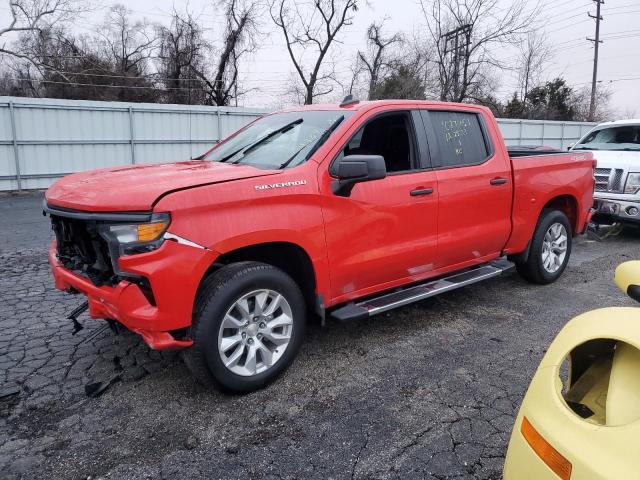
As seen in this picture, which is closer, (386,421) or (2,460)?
(2,460)

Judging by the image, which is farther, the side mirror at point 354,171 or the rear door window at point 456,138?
the rear door window at point 456,138

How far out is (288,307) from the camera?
321 centimetres

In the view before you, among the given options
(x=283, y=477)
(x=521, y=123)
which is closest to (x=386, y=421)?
(x=283, y=477)

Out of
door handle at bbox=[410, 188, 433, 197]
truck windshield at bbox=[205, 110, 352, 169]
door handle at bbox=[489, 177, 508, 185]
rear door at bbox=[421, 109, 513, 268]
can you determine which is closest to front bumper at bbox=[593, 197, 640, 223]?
rear door at bbox=[421, 109, 513, 268]

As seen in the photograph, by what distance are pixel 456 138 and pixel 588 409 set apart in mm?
3206

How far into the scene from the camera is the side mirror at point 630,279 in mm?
1792

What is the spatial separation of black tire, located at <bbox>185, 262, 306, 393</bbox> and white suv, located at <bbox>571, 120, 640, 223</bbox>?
6.33 metres

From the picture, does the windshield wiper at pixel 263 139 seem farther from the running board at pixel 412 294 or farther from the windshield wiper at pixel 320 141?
the running board at pixel 412 294

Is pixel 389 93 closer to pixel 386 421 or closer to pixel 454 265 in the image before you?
pixel 454 265

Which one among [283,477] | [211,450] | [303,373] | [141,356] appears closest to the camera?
[283,477]

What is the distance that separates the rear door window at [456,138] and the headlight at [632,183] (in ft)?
13.4

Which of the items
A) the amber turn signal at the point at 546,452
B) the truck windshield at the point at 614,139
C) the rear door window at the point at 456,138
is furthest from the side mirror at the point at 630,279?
the truck windshield at the point at 614,139

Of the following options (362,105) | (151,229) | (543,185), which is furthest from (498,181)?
(151,229)

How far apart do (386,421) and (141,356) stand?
1936 millimetres
